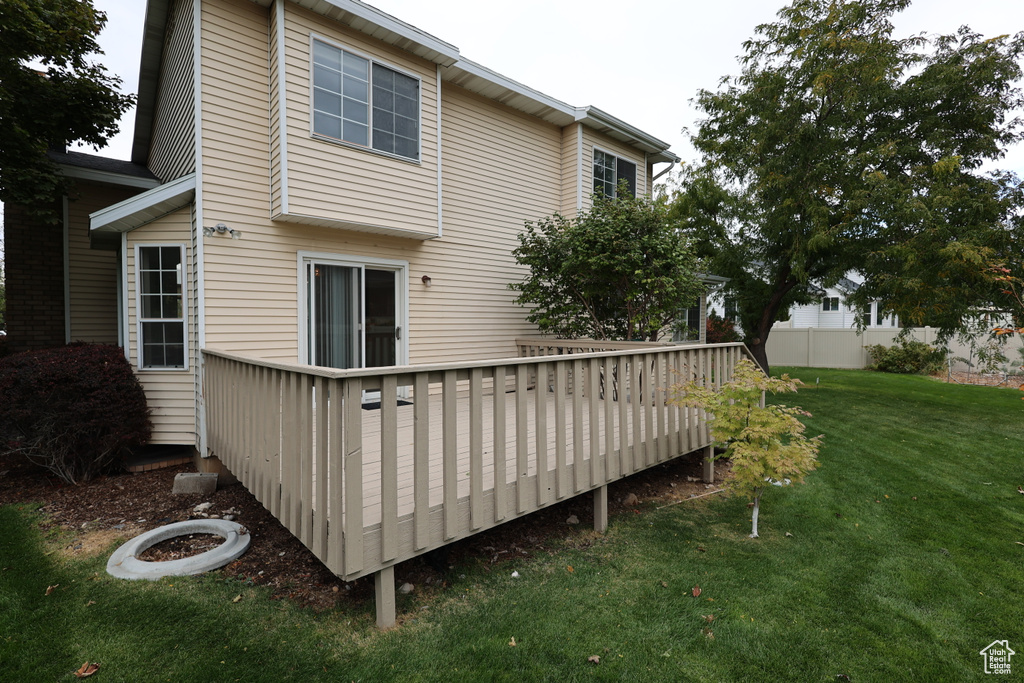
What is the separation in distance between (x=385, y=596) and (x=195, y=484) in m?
3.25

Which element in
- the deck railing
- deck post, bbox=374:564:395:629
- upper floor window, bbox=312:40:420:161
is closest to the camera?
the deck railing

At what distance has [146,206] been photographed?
4.93m

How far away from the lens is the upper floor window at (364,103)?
219 inches

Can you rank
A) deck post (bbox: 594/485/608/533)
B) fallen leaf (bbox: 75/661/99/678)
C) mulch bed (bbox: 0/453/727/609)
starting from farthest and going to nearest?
deck post (bbox: 594/485/608/533)
mulch bed (bbox: 0/453/727/609)
fallen leaf (bbox: 75/661/99/678)

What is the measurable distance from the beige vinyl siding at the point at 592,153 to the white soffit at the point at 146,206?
6214 mm

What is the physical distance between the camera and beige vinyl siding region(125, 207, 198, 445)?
5285 mm

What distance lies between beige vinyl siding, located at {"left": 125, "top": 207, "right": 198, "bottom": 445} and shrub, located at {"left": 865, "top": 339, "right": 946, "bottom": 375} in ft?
60.8

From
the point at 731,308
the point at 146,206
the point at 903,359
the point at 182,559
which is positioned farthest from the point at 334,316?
the point at 903,359

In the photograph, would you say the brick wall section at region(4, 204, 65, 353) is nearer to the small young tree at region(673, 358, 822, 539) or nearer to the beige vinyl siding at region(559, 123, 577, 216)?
the beige vinyl siding at region(559, 123, 577, 216)

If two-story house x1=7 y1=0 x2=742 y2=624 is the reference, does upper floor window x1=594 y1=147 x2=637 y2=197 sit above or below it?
above

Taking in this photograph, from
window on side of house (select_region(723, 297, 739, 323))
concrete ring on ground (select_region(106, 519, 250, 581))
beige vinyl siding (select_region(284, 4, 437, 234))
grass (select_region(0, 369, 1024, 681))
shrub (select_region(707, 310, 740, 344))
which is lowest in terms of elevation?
grass (select_region(0, 369, 1024, 681))

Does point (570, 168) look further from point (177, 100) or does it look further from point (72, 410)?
point (72, 410)

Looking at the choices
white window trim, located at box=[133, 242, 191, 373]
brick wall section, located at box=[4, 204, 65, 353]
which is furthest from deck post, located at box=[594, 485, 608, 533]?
brick wall section, located at box=[4, 204, 65, 353]

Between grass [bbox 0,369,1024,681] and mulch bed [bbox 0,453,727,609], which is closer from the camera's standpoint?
grass [bbox 0,369,1024,681]
